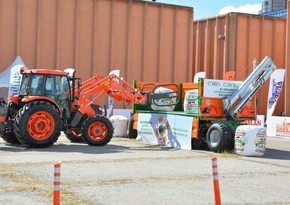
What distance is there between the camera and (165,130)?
15859 millimetres

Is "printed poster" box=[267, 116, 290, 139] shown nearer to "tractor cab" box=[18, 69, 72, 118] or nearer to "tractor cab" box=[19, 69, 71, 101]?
"tractor cab" box=[18, 69, 72, 118]

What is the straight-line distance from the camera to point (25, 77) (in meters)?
14.1

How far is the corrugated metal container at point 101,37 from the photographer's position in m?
22.9

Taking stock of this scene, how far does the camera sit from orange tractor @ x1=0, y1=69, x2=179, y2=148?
13.3m

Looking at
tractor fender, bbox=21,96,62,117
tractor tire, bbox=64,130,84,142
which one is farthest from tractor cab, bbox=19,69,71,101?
tractor tire, bbox=64,130,84,142

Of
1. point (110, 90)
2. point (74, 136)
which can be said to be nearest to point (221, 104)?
point (110, 90)

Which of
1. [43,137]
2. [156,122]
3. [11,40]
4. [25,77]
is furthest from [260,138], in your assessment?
[11,40]

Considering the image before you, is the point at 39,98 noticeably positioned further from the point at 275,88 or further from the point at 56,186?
the point at 275,88

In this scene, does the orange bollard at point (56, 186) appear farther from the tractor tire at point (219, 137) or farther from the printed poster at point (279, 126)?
the printed poster at point (279, 126)

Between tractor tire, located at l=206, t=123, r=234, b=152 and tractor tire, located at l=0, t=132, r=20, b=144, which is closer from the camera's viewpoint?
tractor tire, located at l=206, t=123, r=234, b=152

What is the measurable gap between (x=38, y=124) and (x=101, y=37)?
12184mm

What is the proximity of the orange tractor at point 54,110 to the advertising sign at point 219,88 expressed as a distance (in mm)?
2255

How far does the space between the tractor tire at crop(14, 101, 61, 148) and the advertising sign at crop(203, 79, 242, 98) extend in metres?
4.30

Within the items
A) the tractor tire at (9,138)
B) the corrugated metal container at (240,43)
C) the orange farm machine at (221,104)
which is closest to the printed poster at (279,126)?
the orange farm machine at (221,104)
